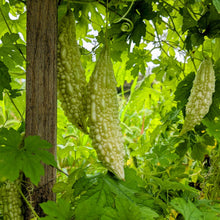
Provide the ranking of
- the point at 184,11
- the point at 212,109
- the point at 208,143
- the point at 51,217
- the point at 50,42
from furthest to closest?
the point at 208,143
the point at 212,109
the point at 184,11
the point at 50,42
the point at 51,217

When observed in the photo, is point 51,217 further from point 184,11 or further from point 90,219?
point 184,11

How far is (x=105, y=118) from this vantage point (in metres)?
0.71

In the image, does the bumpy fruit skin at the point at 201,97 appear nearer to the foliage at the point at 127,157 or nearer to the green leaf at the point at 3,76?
the foliage at the point at 127,157

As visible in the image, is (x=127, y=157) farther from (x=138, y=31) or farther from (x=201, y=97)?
(x=138, y=31)

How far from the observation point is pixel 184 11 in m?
0.97

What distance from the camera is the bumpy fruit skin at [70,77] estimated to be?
0.76 m

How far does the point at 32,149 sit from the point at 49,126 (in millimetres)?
124

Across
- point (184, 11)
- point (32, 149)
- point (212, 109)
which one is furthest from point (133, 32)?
point (32, 149)

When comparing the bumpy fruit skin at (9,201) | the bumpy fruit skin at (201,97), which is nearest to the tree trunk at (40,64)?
the bumpy fruit skin at (9,201)

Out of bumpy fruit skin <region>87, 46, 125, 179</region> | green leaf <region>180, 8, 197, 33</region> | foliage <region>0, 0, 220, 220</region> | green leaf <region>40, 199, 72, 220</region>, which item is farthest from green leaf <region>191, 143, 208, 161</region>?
green leaf <region>40, 199, 72, 220</region>

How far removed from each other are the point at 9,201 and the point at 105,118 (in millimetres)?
348

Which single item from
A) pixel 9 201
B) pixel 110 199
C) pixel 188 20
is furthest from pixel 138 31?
pixel 9 201

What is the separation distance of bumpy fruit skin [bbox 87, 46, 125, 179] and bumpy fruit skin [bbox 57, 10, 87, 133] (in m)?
0.05

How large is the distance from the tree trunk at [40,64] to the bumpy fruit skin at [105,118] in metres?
0.12
